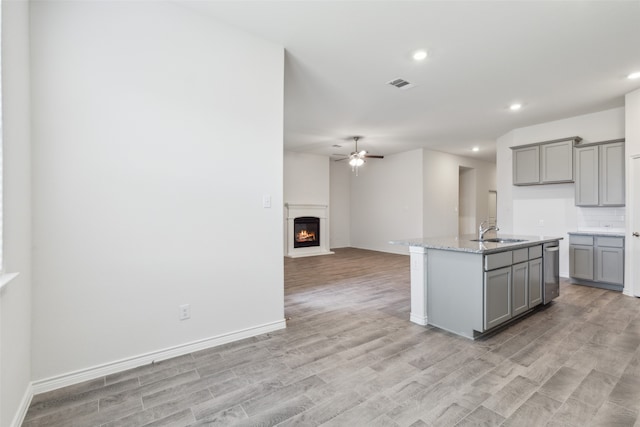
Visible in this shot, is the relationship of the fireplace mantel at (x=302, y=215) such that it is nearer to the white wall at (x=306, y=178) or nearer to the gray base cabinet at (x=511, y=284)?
the white wall at (x=306, y=178)

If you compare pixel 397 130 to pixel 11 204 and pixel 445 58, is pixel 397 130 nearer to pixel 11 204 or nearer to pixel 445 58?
pixel 445 58

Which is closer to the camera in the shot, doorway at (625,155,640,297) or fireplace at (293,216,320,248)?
doorway at (625,155,640,297)

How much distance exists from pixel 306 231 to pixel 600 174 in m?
6.10

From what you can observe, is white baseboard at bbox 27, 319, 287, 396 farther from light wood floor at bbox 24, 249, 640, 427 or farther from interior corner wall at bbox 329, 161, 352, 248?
interior corner wall at bbox 329, 161, 352, 248

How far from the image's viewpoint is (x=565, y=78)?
3.62 metres

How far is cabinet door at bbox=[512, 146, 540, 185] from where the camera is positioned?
5.29 metres

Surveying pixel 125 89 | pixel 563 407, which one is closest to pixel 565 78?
pixel 563 407

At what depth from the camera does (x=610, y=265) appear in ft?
14.3

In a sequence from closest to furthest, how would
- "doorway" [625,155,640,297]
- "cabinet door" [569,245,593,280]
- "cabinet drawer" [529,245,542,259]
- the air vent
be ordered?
"cabinet drawer" [529,245,542,259] → the air vent → "doorway" [625,155,640,297] → "cabinet door" [569,245,593,280]

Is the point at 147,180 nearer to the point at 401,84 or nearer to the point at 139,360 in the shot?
the point at 139,360

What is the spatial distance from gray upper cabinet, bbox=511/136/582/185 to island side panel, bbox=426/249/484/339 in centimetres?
364

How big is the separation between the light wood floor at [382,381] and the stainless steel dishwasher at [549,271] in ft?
1.15

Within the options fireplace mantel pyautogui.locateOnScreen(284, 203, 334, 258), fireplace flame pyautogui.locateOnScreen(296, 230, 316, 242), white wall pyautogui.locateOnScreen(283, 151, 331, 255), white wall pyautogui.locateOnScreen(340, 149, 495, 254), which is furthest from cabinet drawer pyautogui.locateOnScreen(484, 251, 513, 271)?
fireplace flame pyautogui.locateOnScreen(296, 230, 316, 242)

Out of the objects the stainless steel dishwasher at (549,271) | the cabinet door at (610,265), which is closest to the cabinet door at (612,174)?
the cabinet door at (610,265)
